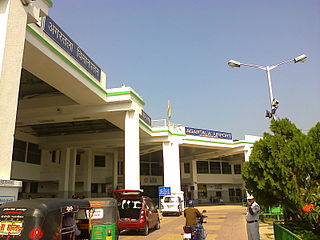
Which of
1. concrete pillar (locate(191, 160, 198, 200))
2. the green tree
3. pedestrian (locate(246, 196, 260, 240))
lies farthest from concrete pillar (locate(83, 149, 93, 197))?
the green tree

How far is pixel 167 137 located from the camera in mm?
29734

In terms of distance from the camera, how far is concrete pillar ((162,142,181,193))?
96.8 ft

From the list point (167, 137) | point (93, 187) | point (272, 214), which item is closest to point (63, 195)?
point (93, 187)

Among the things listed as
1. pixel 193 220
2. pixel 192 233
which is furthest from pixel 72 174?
pixel 192 233

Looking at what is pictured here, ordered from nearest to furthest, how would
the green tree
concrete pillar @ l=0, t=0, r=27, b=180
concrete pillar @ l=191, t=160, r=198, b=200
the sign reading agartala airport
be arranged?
the green tree
concrete pillar @ l=0, t=0, r=27, b=180
the sign reading agartala airport
concrete pillar @ l=191, t=160, r=198, b=200

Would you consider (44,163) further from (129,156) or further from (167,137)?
(129,156)

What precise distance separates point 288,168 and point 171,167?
22.8m

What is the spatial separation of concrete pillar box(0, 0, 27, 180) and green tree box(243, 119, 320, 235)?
7412 mm

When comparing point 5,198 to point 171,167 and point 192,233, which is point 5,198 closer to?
point 192,233

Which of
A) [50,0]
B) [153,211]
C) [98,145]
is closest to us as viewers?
[50,0]

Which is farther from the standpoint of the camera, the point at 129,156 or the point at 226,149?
the point at 226,149

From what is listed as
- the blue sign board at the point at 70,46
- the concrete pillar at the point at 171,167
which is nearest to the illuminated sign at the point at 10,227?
the blue sign board at the point at 70,46

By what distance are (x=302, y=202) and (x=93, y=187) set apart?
1400 inches

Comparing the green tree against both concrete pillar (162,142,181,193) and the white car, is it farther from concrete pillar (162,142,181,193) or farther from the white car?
concrete pillar (162,142,181,193)
